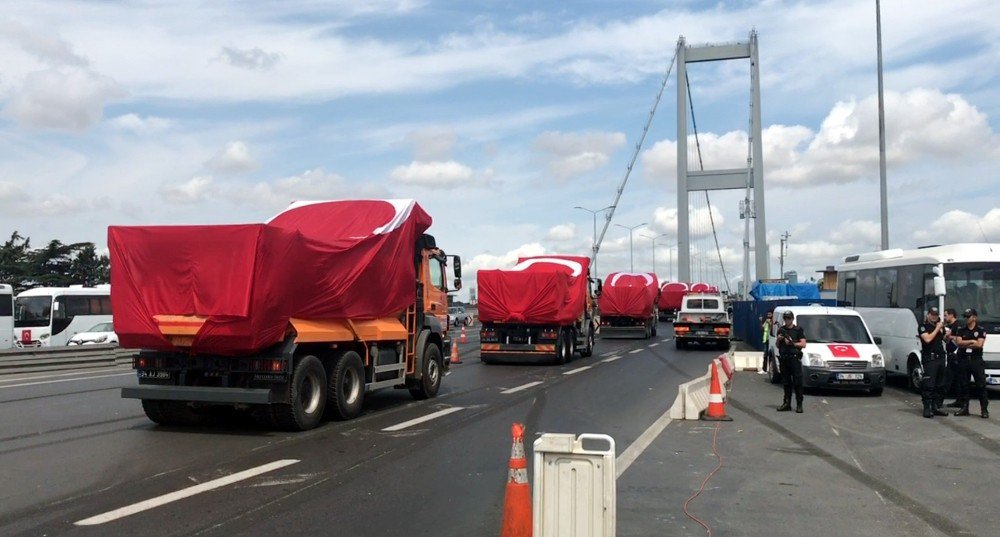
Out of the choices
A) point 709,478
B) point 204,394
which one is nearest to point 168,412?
point 204,394

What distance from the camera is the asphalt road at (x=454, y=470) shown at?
251 inches

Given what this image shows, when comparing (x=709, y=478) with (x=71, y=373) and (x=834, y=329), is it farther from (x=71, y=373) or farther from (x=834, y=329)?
(x=71, y=373)

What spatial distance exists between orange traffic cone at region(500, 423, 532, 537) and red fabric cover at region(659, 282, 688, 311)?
57.8 metres

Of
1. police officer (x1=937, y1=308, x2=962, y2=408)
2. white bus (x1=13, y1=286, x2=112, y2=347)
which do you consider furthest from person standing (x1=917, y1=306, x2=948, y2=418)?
white bus (x1=13, y1=286, x2=112, y2=347)

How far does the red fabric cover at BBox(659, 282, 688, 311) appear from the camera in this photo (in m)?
62.3

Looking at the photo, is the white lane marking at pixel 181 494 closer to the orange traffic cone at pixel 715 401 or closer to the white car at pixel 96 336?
the orange traffic cone at pixel 715 401

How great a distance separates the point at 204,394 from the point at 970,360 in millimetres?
11007

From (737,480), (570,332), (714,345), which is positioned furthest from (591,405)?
(714,345)

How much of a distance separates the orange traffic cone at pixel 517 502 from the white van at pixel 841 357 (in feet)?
34.7

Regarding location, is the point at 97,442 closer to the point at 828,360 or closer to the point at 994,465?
the point at 994,465

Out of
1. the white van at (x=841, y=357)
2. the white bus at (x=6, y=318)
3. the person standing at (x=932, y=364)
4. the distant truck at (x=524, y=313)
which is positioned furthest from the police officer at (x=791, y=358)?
the white bus at (x=6, y=318)

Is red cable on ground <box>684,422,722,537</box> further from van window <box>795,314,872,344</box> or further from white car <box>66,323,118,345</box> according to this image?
white car <box>66,323,118,345</box>

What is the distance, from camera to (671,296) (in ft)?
205

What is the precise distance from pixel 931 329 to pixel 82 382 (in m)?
16.3
